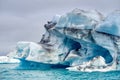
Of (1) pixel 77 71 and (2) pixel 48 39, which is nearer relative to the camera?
(1) pixel 77 71

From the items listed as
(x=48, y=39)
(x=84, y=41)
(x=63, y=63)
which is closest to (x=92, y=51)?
(x=84, y=41)

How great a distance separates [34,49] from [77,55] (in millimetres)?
3959

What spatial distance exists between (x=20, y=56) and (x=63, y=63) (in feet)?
14.0

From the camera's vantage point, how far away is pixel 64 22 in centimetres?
3122

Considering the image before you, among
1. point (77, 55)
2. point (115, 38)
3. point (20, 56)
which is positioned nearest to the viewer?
point (115, 38)

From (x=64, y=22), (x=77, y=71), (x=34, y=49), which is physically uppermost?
(x=64, y=22)

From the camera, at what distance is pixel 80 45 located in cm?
3291

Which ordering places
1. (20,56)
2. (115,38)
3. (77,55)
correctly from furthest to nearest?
1. (20,56)
2. (77,55)
3. (115,38)

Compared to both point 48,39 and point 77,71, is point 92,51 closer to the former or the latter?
point 77,71

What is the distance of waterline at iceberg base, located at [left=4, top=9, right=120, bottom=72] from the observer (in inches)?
1136

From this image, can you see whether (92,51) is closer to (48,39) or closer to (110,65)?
(110,65)

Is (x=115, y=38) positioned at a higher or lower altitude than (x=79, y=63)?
higher

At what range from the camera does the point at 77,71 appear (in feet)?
97.8

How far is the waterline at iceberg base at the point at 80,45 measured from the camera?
28.9 meters
